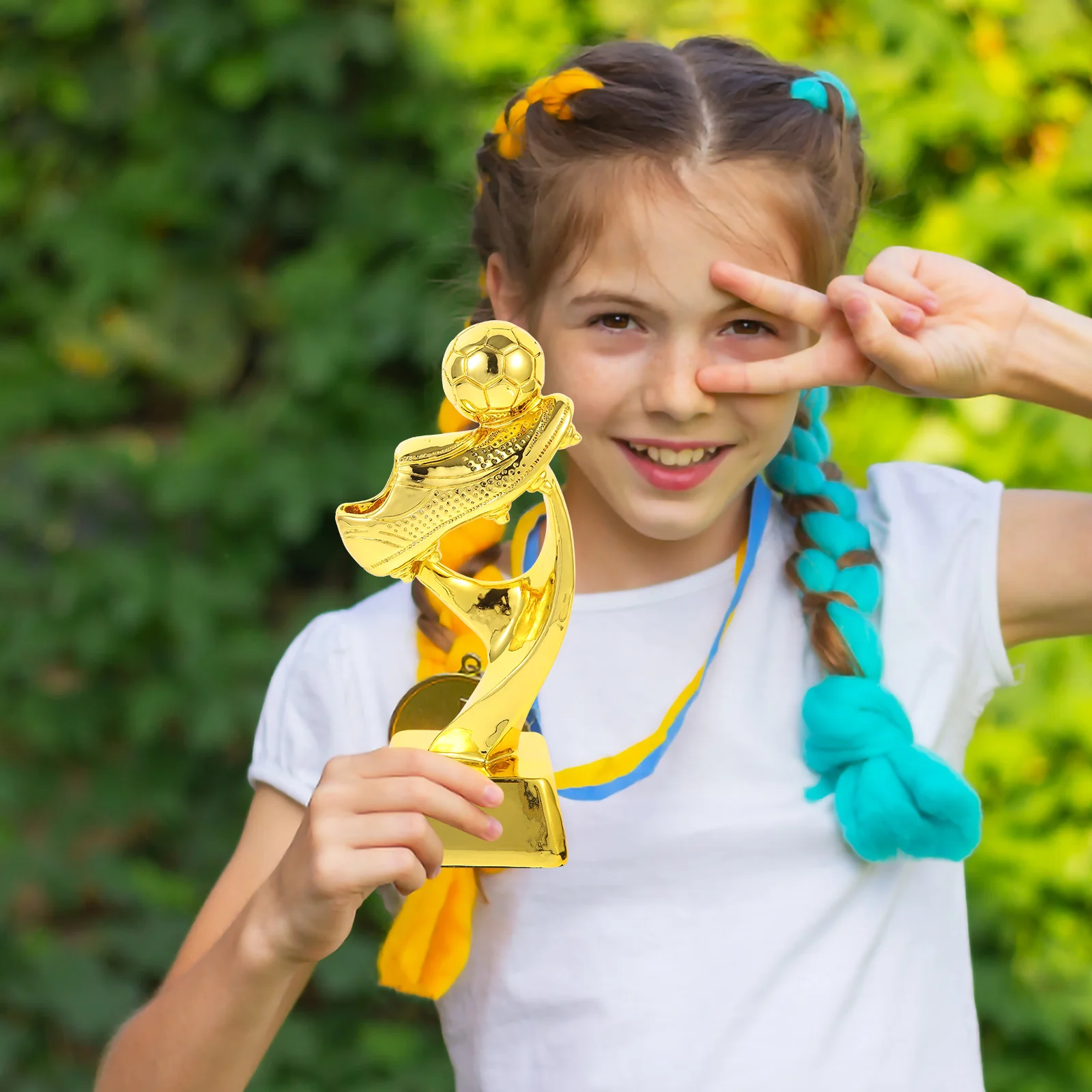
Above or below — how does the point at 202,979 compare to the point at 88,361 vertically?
below

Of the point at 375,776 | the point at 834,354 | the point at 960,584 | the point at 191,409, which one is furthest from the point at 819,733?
the point at 191,409

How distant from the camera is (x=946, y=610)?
1.37 meters

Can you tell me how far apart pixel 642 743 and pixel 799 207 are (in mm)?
554

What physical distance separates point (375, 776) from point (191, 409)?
2.01m

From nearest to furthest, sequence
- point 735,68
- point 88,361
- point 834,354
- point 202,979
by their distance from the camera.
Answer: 1. point 202,979
2. point 834,354
3. point 735,68
4. point 88,361

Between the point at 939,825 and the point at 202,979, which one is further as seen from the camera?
the point at 939,825

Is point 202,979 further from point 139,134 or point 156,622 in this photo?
point 139,134

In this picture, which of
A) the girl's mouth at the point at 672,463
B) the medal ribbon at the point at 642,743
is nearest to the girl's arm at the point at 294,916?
the medal ribbon at the point at 642,743

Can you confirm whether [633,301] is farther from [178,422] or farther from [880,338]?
[178,422]

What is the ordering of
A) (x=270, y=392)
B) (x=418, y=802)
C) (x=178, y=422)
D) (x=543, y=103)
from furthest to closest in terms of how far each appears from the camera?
(x=178, y=422), (x=270, y=392), (x=543, y=103), (x=418, y=802)

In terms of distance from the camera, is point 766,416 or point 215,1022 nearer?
point 215,1022

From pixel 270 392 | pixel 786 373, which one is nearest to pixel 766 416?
pixel 786 373

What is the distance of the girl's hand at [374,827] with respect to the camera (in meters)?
0.97

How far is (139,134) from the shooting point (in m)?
2.62
